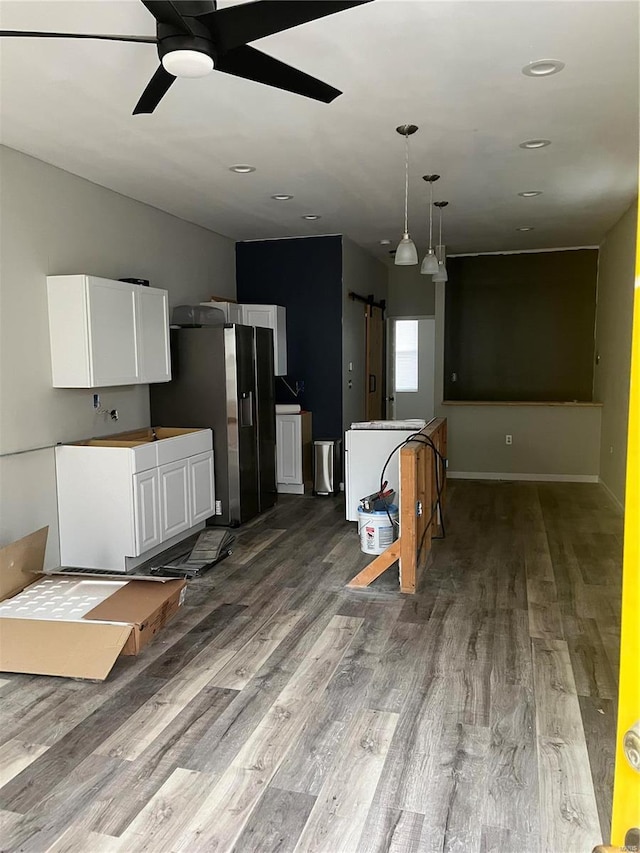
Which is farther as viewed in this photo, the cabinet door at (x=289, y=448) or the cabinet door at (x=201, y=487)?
the cabinet door at (x=289, y=448)

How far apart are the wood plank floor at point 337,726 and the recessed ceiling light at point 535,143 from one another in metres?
2.76

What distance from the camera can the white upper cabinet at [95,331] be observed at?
4.09 metres

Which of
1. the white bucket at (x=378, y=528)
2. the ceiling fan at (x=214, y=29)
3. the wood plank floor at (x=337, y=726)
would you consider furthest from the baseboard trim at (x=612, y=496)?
the ceiling fan at (x=214, y=29)

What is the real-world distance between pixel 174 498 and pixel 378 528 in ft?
5.10

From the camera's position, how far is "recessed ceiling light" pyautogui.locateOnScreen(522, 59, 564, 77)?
278 cm

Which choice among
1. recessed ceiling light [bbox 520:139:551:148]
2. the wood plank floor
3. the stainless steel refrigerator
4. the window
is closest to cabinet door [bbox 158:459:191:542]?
the stainless steel refrigerator

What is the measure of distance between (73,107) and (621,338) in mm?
4938

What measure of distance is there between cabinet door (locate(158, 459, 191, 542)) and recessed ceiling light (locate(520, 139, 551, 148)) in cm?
323

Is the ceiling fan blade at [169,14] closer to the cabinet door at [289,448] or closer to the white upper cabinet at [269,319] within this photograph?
the white upper cabinet at [269,319]

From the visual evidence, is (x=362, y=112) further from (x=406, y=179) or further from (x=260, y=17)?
(x=260, y=17)

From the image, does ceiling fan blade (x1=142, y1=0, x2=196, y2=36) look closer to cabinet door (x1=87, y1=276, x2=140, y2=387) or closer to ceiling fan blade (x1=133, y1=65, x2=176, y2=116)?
ceiling fan blade (x1=133, y1=65, x2=176, y2=116)


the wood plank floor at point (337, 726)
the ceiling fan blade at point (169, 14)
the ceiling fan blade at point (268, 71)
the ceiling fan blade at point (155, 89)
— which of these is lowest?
the wood plank floor at point (337, 726)

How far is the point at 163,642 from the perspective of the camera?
326 cm

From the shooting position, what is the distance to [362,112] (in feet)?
10.9
